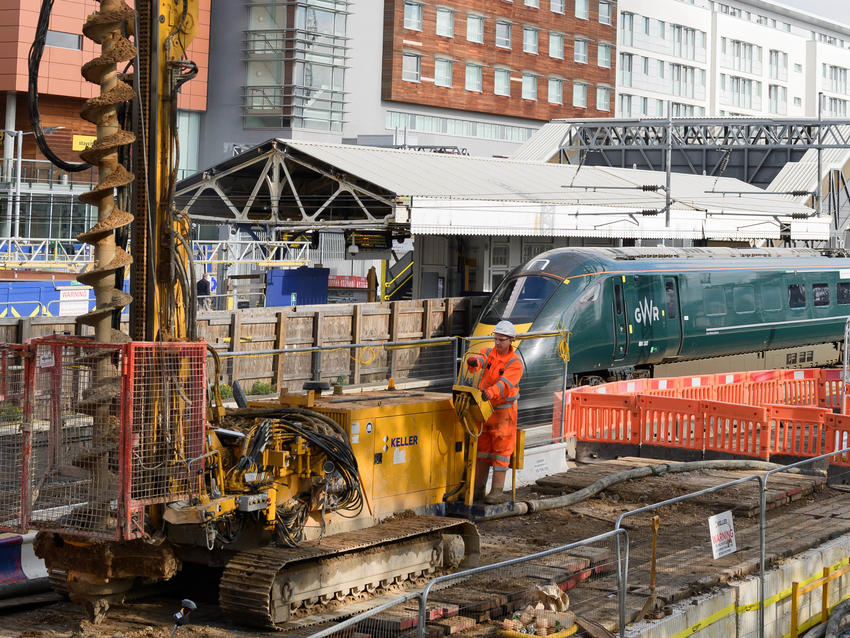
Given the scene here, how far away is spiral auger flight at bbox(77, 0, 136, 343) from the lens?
9148mm

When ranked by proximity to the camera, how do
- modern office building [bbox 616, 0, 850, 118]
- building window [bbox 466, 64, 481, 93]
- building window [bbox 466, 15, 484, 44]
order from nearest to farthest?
building window [bbox 466, 15, 484, 44] → building window [bbox 466, 64, 481, 93] → modern office building [bbox 616, 0, 850, 118]

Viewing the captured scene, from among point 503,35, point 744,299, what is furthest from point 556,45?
point 744,299

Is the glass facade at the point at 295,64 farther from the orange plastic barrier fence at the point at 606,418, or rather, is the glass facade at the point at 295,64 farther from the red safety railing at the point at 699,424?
the orange plastic barrier fence at the point at 606,418

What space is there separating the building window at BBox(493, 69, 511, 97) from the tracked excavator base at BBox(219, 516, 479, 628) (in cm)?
6419

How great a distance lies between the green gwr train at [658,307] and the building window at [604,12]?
5177 cm

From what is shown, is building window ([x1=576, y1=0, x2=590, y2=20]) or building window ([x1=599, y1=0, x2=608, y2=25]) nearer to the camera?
building window ([x1=576, y1=0, x2=590, y2=20])

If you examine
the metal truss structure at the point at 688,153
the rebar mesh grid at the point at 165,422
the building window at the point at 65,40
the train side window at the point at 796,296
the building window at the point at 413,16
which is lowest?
the rebar mesh grid at the point at 165,422

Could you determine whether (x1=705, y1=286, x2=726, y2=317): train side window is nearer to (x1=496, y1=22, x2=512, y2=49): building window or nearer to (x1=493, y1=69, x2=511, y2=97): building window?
(x1=493, y1=69, x2=511, y2=97): building window

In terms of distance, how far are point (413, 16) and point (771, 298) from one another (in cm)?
4289

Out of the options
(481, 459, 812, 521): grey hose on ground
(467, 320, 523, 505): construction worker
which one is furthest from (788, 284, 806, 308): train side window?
(467, 320, 523, 505): construction worker

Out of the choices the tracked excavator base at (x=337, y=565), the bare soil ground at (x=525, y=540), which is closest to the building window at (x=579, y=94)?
the bare soil ground at (x=525, y=540)

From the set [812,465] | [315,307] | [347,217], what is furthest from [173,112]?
[347,217]

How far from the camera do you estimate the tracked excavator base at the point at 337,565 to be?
9.62 metres

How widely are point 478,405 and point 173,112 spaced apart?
445 centimetres
